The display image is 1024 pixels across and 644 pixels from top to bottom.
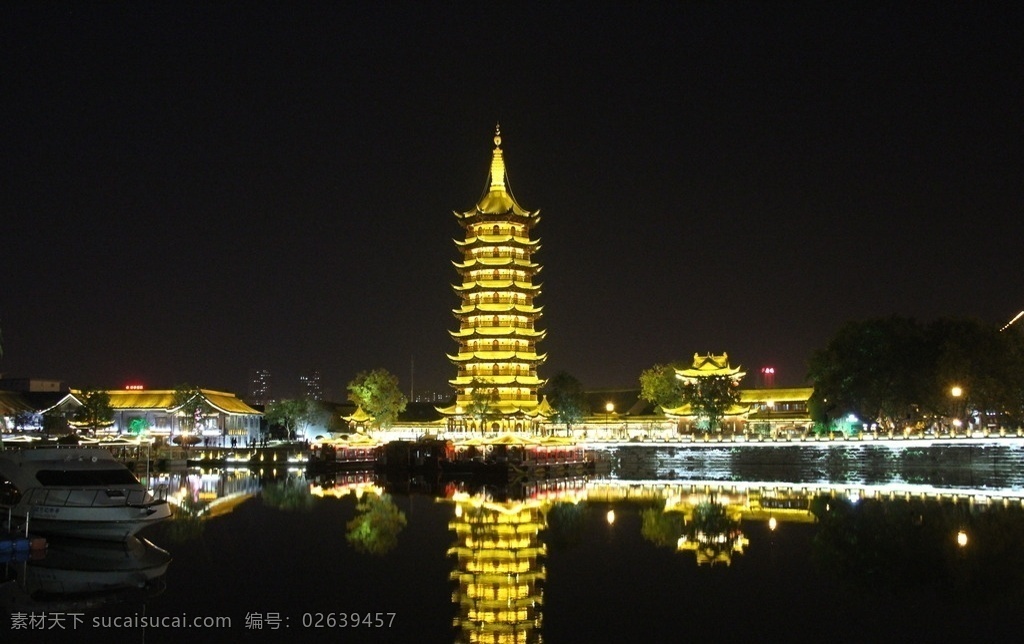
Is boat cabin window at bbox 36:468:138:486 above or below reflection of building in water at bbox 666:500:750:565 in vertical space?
above

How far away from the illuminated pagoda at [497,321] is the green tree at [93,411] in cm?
2726

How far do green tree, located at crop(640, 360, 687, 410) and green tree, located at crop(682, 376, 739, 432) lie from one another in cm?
390

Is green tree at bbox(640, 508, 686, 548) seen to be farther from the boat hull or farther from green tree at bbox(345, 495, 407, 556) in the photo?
the boat hull

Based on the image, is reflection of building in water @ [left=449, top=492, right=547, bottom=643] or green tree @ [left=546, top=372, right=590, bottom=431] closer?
reflection of building in water @ [left=449, top=492, right=547, bottom=643]

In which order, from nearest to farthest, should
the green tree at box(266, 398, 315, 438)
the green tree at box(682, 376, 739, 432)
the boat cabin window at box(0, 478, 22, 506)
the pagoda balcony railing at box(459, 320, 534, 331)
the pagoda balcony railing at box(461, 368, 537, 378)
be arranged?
the boat cabin window at box(0, 478, 22, 506) < the green tree at box(682, 376, 739, 432) < the pagoda balcony railing at box(461, 368, 537, 378) < the pagoda balcony railing at box(459, 320, 534, 331) < the green tree at box(266, 398, 315, 438)

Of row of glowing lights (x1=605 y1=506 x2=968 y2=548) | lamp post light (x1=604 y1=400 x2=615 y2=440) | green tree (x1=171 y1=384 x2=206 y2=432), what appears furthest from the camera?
green tree (x1=171 y1=384 x2=206 y2=432)

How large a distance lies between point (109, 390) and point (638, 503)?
68.4 meters

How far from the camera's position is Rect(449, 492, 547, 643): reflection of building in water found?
17953 mm

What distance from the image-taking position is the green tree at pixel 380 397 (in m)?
83.6

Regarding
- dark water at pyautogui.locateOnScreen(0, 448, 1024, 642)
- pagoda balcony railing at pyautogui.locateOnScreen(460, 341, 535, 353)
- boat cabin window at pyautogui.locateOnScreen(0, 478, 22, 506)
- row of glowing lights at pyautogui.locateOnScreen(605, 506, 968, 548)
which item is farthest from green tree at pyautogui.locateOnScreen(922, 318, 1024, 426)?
boat cabin window at pyautogui.locateOnScreen(0, 478, 22, 506)

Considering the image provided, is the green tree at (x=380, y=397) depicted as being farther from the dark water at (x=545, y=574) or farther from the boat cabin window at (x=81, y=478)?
the boat cabin window at (x=81, y=478)

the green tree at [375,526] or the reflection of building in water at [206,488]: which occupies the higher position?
the reflection of building in water at [206,488]

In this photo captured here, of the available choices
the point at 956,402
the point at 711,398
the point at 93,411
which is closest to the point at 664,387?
the point at 711,398

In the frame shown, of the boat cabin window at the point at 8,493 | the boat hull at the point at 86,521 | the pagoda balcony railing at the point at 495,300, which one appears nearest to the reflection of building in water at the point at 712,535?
the boat hull at the point at 86,521
